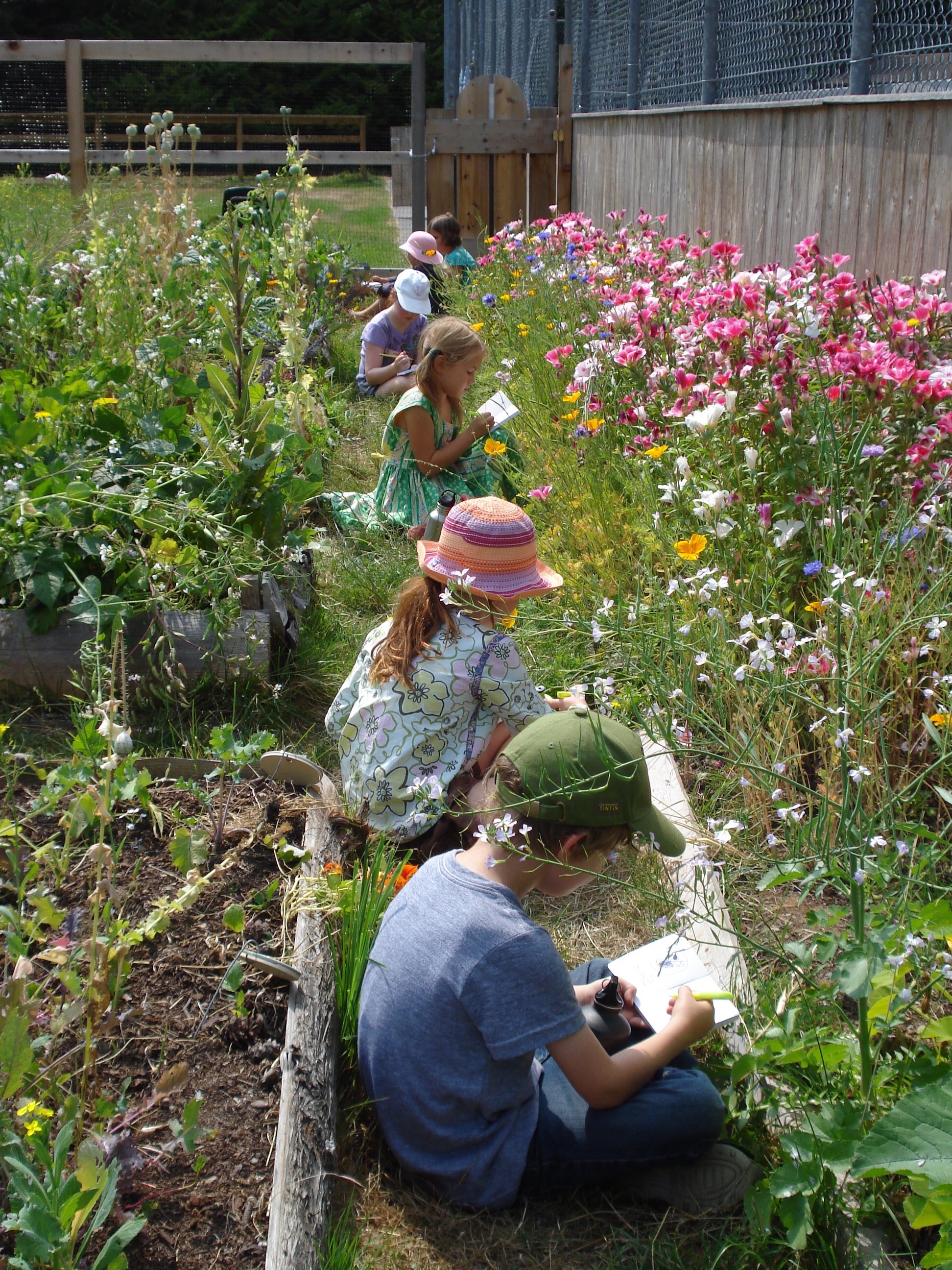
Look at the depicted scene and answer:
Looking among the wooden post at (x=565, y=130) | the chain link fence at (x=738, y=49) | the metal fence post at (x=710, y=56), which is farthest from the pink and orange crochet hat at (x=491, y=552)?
the wooden post at (x=565, y=130)

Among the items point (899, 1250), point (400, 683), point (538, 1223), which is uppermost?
point (400, 683)

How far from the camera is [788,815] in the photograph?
1.75m

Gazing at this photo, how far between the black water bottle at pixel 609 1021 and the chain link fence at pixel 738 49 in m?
3.42

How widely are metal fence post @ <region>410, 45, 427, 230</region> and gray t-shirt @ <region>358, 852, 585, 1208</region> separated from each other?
907 cm

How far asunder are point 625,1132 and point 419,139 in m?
9.54

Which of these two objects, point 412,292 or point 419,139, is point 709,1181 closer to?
point 412,292

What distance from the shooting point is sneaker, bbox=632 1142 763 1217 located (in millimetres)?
1832

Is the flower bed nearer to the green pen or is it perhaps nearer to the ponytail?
the green pen

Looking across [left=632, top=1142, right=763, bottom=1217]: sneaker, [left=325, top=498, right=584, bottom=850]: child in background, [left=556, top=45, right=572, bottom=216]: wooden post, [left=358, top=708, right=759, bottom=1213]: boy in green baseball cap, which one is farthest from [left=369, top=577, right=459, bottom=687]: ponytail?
[left=556, top=45, right=572, bottom=216]: wooden post

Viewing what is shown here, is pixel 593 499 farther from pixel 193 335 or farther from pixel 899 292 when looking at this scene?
pixel 193 335

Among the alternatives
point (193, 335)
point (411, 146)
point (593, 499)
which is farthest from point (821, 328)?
point (411, 146)

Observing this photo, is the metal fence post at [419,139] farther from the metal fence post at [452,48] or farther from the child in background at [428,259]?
the metal fence post at [452,48]

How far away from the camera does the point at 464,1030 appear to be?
180 centimetres

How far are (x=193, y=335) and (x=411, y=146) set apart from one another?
16.7 ft
